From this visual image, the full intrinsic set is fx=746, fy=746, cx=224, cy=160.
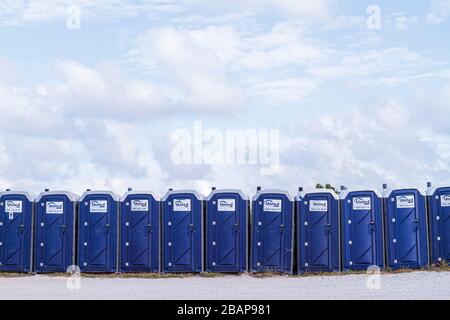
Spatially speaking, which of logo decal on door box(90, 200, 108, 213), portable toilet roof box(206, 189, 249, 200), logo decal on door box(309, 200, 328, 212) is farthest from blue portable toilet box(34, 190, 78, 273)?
logo decal on door box(309, 200, 328, 212)

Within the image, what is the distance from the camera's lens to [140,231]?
16.2m

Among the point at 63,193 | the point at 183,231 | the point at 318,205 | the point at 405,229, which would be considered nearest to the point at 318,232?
the point at 318,205

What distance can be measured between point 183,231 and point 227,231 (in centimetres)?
95

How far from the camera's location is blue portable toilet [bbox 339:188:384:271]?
15.5 meters

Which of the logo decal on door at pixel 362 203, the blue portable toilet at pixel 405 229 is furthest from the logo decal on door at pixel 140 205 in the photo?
the blue portable toilet at pixel 405 229

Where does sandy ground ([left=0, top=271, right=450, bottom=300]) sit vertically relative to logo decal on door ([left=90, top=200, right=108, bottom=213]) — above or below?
below

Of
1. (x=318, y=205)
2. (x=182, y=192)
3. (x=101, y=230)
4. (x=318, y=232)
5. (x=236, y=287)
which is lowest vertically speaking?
(x=236, y=287)

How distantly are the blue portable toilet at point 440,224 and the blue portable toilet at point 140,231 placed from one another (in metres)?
5.81

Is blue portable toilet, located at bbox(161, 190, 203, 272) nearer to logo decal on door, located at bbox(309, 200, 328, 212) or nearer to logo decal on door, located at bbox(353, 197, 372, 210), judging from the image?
logo decal on door, located at bbox(309, 200, 328, 212)

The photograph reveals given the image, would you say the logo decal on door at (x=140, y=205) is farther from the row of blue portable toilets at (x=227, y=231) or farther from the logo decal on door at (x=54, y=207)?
the logo decal on door at (x=54, y=207)

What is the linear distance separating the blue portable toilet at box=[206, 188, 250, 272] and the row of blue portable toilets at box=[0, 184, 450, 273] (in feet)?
0.07

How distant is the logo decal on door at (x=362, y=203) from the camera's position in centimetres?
1547

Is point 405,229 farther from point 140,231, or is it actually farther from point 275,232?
point 140,231

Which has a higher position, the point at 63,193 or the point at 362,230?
the point at 63,193
